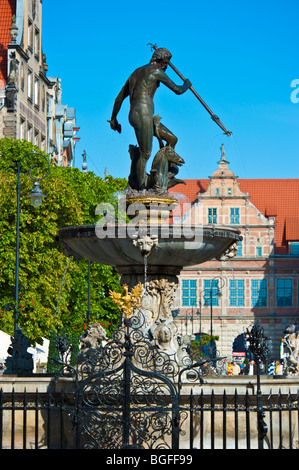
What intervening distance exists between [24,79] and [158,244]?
3449cm

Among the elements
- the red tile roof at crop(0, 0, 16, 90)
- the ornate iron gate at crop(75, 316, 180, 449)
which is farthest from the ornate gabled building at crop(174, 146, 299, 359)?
the ornate iron gate at crop(75, 316, 180, 449)

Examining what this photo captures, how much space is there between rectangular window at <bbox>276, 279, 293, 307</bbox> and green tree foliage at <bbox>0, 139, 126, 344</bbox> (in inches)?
1133

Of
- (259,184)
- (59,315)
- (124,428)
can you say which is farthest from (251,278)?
(124,428)

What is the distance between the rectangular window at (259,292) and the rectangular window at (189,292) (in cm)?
356

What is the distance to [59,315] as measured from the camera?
112 ft

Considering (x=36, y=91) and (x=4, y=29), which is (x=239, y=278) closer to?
(x=36, y=91)

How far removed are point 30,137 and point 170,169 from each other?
32.8 meters

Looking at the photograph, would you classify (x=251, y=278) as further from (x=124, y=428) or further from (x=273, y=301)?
(x=124, y=428)

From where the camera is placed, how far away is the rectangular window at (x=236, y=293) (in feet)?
216

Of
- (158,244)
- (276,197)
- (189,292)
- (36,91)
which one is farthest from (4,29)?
(158,244)

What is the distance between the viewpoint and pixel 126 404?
11398mm

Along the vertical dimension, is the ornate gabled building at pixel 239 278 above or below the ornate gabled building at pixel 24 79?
below

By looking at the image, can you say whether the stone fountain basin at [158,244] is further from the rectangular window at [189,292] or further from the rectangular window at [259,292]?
the rectangular window at [189,292]

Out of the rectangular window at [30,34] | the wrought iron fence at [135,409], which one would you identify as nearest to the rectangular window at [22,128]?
the rectangular window at [30,34]
